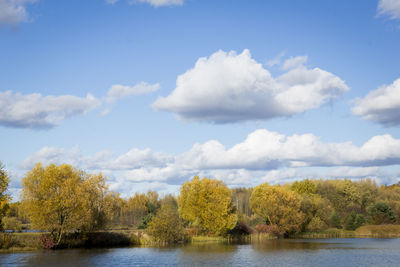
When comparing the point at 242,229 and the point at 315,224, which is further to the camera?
the point at 315,224

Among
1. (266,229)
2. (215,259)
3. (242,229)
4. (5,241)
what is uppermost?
(5,241)

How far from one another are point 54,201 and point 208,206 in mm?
32449

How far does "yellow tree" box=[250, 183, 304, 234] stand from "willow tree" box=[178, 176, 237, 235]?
444 inches

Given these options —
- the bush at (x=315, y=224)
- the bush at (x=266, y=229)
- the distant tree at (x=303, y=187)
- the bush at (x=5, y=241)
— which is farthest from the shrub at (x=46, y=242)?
the distant tree at (x=303, y=187)

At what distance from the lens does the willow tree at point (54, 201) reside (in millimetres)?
60406

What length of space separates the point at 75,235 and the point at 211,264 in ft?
104

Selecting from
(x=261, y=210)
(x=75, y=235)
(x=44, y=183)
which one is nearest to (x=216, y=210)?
(x=261, y=210)

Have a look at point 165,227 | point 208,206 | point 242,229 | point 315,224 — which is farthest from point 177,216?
point 315,224

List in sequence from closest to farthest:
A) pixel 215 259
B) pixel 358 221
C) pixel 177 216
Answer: pixel 215 259
pixel 177 216
pixel 358 221

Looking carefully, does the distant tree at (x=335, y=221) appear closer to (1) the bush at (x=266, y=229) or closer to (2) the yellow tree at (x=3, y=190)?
(1) the bush at (x=266, y=229)

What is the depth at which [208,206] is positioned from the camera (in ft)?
268

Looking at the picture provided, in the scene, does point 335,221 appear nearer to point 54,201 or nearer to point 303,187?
point 303,187

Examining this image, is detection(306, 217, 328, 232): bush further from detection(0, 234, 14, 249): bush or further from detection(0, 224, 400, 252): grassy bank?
detection(0, 234, 14, 249): bush

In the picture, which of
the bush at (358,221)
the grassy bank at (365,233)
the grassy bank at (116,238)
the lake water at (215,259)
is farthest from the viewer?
the bush at (358,221)
